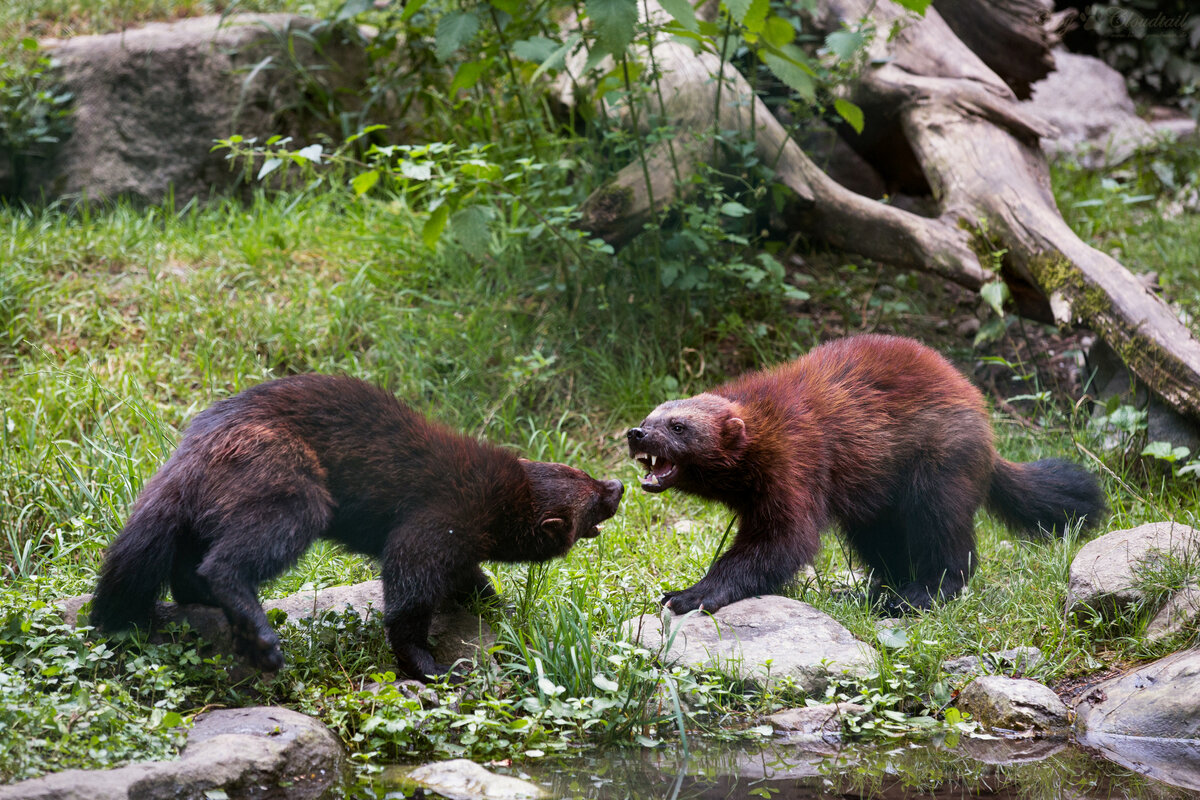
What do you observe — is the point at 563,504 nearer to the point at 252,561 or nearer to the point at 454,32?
the point at 252,561

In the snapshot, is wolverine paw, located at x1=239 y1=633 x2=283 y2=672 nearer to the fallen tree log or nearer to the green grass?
the green grass

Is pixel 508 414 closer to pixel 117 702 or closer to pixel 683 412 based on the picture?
pixel 683 412

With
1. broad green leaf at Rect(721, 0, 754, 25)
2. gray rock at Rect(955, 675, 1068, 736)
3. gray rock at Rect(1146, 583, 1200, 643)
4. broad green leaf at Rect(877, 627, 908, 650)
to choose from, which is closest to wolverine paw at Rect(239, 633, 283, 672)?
broad green leaf at Rect(877, 627, 908, 650)

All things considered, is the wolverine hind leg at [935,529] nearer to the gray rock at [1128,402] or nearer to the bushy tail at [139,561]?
the gray rock at [1128,402]

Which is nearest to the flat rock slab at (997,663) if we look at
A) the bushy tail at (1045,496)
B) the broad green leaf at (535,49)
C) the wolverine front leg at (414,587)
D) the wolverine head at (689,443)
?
the bushy tail at (1045,496)

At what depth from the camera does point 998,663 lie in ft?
12.2

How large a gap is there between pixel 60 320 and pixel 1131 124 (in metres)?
9.26

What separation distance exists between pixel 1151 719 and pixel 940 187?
13.2ft

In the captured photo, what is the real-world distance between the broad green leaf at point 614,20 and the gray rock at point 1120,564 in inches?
119

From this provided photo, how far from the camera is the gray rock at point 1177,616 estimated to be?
3.66 m

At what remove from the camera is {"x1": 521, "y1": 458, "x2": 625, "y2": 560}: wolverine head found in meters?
3.77

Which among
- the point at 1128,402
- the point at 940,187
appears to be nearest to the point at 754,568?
the point at 1128,402

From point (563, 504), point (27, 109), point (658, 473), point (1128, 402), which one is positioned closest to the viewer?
point (563, 504)

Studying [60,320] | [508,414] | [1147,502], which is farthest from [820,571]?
[60,320]
